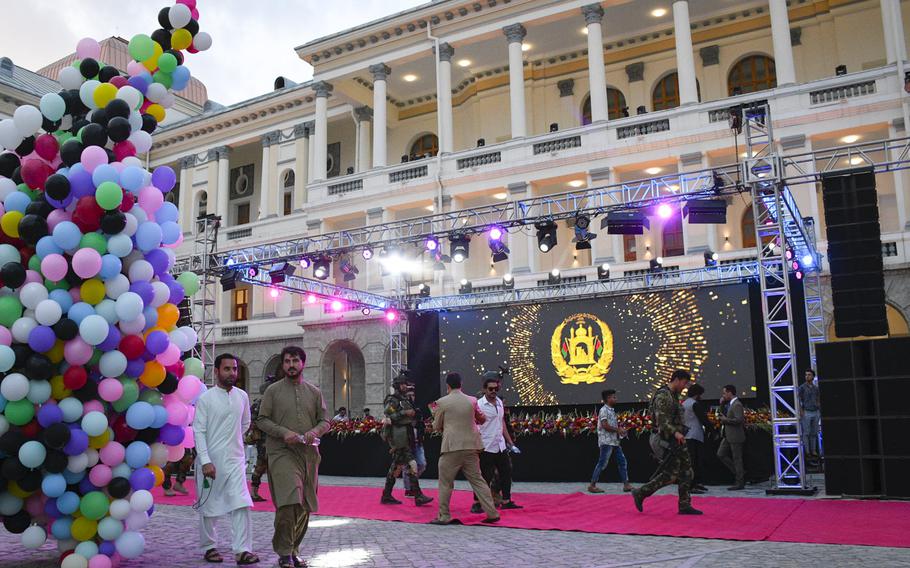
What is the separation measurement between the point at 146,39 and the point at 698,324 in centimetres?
1678

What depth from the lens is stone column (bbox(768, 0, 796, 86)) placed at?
22984mm

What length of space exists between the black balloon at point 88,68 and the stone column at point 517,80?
20.4 metres

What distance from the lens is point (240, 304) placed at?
116 ft

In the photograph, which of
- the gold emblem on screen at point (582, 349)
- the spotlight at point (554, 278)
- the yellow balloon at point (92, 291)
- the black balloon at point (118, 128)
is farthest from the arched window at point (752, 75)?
the yellow balloon at point (92, 291)

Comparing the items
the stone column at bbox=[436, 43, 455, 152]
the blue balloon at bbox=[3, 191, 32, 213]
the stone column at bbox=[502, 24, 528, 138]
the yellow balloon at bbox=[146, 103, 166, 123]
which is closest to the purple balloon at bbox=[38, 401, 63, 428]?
the blue balloon at bbox=[3, 191, 32, 213]

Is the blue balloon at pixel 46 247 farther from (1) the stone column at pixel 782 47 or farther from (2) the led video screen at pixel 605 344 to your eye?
(1) the stone column at pixel 782 47

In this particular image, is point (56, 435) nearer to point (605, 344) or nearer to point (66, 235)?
point (66, 235)

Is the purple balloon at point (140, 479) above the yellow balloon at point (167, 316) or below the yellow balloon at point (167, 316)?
below

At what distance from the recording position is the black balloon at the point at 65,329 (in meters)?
6.34

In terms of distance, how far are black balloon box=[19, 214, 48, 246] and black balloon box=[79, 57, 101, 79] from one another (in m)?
1.63

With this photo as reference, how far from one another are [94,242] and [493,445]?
6.30 m

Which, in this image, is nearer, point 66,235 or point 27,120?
point 66,235

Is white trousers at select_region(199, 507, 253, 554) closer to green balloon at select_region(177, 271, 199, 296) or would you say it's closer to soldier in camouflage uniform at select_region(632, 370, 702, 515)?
green balloon at select_region(177, 271, 199, 296)

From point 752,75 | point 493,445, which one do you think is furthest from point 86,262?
point 752,75
